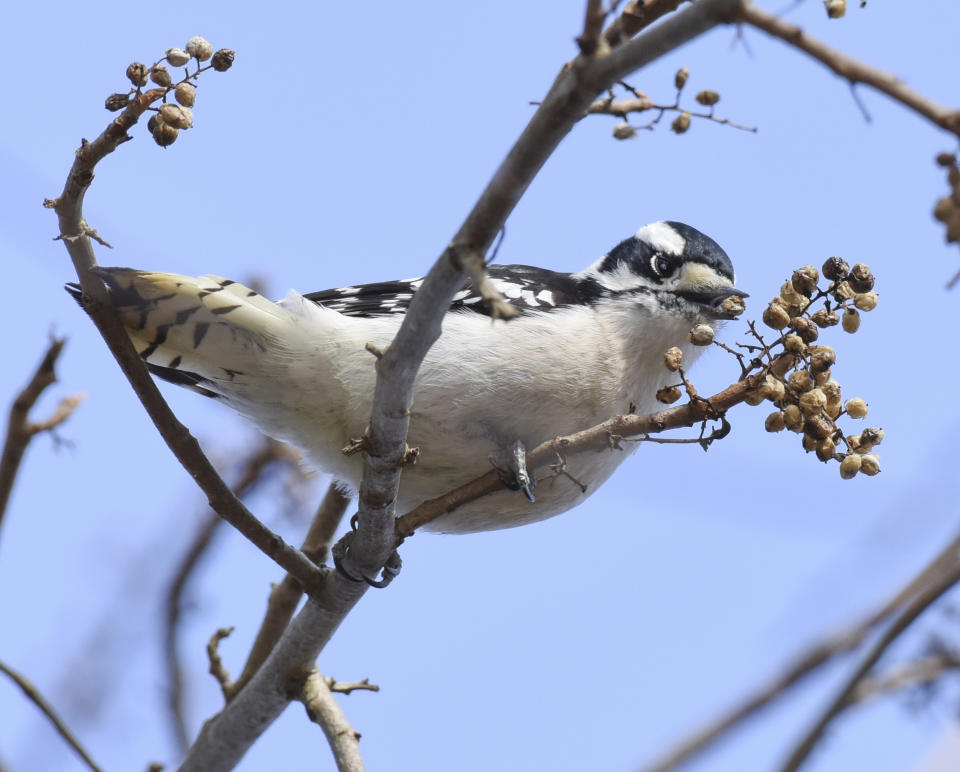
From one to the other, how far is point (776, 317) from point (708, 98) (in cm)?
103

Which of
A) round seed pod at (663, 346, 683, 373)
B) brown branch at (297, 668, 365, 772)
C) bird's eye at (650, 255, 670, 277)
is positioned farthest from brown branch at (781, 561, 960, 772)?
bird's eye at (650, 255, 670, 277)

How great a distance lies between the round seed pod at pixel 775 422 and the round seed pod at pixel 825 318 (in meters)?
0.26

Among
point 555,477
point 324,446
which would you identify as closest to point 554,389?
point 555,477

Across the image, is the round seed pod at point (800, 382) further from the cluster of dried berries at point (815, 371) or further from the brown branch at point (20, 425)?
the brown branch at point (20, 425)

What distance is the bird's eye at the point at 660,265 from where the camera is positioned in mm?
4863

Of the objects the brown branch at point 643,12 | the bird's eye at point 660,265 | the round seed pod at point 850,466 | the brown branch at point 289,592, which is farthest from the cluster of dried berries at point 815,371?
the brown branch at point 289,592

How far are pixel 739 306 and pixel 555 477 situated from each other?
1171mm

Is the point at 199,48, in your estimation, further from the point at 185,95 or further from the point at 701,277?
the point at 701,277

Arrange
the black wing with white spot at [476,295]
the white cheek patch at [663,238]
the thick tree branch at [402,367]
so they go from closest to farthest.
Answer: the thick tree branch at [402,367], the black wing with white spot at [476,295], the white cheek patch at [663,238]

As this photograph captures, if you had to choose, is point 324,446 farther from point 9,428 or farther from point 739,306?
point 739,306

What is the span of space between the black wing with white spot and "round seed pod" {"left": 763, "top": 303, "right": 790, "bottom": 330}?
1.79 meters

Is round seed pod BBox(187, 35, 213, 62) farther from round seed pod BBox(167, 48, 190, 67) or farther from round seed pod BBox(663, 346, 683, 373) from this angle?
round seed pod BBox(663, 346, 683, 373)

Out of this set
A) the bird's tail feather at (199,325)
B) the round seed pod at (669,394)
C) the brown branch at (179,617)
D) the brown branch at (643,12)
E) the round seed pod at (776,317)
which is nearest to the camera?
the round seed pod at (776,317)

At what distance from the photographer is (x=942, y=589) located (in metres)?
1.66
